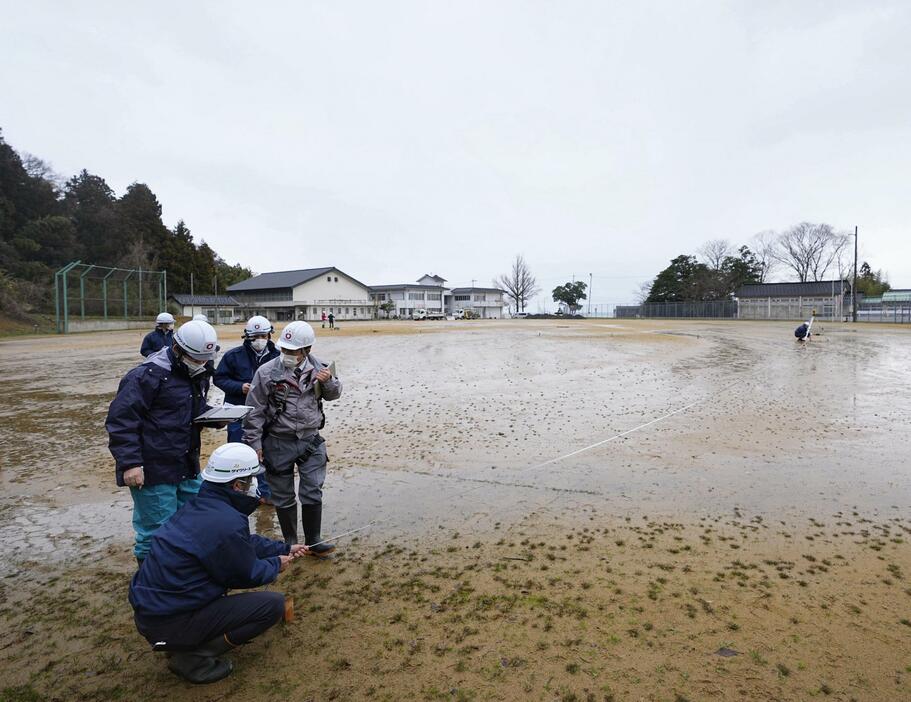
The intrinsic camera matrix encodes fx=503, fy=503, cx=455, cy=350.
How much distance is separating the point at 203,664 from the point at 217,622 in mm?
253

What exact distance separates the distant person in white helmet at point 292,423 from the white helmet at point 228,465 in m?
→ 0.99

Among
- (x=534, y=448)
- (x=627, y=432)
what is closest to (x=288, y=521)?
(x=534, y=448)

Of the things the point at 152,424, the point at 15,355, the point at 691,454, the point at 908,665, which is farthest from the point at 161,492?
the point at 15,355

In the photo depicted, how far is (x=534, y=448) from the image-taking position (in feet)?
22.3

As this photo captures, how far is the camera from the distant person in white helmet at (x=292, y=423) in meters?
3.70

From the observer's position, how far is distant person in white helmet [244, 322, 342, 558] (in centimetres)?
370

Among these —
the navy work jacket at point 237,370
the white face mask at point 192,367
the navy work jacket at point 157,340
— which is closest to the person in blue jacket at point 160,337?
the navy work jacket at point 157,340

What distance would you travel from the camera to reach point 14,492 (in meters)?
5.28

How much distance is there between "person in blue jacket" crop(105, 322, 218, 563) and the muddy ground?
66 centimetres

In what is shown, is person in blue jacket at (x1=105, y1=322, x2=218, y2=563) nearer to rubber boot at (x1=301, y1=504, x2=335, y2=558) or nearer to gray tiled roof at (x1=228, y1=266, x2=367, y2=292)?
rubber boot at (x1=301, y1=504, x2=335, y2=558)

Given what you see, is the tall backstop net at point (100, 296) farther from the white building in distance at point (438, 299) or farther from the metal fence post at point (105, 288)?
the white building in distance at point (438, 299)

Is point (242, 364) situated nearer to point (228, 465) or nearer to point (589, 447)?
point (228, 465)

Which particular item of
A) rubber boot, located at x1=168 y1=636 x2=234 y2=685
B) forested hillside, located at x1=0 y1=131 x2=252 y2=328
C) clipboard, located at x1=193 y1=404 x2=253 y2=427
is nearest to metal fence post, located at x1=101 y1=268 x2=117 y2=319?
forested hillside, located at x1=0 y1=131 x2=252 y2=328

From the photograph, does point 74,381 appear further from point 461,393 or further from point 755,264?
point 755,264
